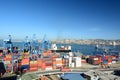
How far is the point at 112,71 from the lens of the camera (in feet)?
262

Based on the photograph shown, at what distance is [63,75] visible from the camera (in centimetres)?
7106

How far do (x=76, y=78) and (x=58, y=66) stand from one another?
20.2m

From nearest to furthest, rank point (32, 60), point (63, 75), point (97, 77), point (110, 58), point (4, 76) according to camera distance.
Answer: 1. point (97, 77)
2. point (4, 76)
3. point (63, 75)
4. point (32, 60)
5. point (110, 58)

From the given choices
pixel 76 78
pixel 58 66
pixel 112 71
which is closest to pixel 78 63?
pixel 58 66

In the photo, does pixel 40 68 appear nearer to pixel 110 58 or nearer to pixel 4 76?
pixel 4 76

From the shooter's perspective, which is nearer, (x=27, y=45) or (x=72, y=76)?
(x=72, y=76)

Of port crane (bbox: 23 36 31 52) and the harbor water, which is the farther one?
port crane (bbox: 23 36 31 52)

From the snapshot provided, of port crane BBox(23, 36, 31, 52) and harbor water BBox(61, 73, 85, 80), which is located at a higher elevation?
port crane BBox(23, 36, 31, 52)

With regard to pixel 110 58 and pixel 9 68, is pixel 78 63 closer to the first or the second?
pixel 110 58

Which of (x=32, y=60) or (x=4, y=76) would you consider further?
(x=32, y=60)

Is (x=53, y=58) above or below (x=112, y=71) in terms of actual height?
above

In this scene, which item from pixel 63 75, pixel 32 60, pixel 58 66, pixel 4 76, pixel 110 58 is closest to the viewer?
pixel 4 76

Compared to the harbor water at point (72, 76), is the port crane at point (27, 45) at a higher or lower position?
higher

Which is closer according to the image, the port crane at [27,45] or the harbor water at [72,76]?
the harbor water at [72,76]
